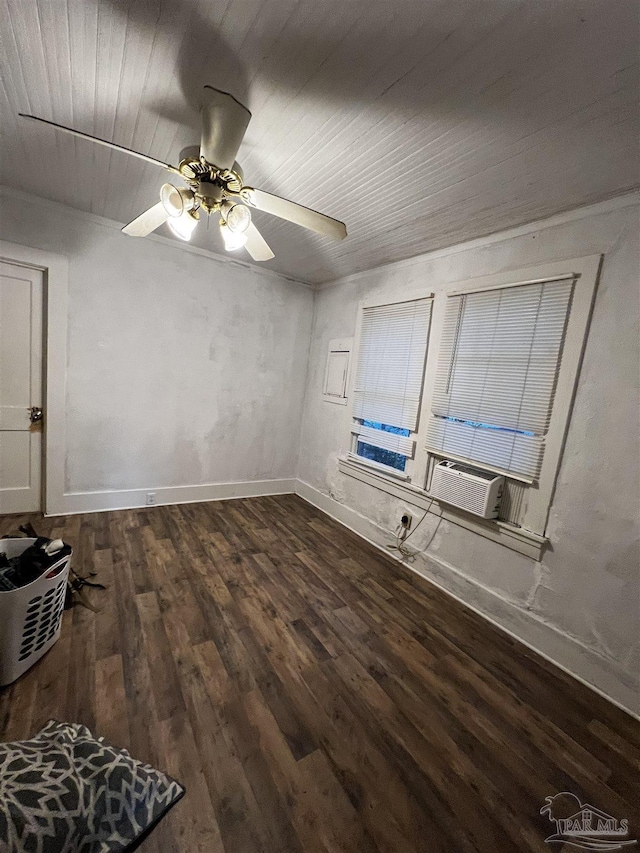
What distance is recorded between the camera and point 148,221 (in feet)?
5.96

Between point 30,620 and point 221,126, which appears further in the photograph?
point 30,620

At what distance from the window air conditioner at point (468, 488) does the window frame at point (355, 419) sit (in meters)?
0.25

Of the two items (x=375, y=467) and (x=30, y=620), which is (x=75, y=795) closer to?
(x=30, y=620)

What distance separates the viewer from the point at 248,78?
127 cm

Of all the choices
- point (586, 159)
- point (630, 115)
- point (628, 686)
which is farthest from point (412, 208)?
point (628, 686)

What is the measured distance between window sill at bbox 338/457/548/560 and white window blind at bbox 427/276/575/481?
0.38m

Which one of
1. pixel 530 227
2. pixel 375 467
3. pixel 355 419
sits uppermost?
pixel 530 227

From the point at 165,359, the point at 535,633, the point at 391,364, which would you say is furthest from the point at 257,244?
the point at 535,633

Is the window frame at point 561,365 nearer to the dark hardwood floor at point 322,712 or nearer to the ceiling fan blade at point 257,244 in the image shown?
the dark hardwood floor at point 322,712

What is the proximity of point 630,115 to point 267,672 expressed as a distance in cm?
285

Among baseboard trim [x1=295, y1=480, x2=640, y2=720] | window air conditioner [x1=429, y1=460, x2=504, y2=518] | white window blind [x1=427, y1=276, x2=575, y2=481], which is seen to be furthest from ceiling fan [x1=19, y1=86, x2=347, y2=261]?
baseboard trim [x1=295, y1=480, x2=640, y2=720]

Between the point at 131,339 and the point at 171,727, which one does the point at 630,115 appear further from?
the point at 131,339

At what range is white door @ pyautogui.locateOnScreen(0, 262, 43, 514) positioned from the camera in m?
2.65

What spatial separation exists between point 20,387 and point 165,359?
3.84 feet
